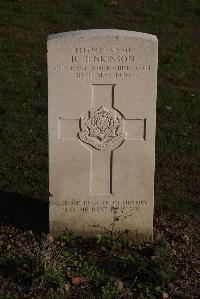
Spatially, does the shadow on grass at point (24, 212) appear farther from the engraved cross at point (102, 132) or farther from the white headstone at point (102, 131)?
the engraved cross at point (102, 132)

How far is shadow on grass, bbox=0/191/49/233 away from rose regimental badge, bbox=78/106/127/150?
93 centimetres

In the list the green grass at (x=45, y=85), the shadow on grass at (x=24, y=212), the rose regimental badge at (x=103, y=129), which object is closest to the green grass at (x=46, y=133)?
the green grass at (x=45, y=85)

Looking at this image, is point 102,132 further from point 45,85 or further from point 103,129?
point 45,85

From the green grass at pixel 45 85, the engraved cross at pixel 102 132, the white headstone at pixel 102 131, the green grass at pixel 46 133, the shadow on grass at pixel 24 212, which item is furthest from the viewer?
the green grass at pixel 45 85

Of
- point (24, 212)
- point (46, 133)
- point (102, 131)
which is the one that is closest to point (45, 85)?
point (46, 133)

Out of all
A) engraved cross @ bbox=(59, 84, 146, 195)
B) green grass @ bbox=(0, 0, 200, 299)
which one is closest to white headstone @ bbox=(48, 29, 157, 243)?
engraved cross @ bbox=(59, 84, 146, 195)

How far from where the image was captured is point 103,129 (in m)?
5.17

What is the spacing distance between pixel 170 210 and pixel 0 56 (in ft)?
16.8

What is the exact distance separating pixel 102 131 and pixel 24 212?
1.26 m

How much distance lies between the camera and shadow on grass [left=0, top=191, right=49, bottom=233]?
5668 mm

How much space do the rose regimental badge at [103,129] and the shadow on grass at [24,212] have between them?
0.93m

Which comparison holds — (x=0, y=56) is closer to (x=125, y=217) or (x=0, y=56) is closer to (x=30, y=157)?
(x=30, y=157)

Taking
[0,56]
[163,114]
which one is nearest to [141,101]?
[163,114]

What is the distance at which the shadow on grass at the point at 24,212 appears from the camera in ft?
18.6
